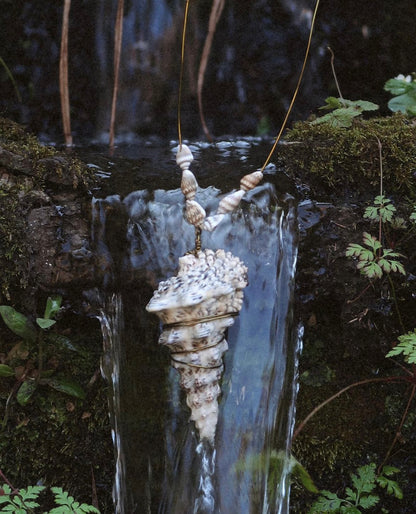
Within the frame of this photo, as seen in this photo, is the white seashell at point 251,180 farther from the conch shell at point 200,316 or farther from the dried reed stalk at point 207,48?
the dried reed stalk at point 207,48

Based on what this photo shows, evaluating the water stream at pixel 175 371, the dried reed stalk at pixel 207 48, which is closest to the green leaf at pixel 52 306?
the water stream at pixel 175 371

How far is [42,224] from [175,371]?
0.65 m

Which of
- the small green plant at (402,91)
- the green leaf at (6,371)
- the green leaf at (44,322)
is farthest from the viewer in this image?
the small green plant at (402,91)

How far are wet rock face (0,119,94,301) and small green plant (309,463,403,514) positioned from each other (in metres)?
1.16

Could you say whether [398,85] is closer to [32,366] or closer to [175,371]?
[175,371]

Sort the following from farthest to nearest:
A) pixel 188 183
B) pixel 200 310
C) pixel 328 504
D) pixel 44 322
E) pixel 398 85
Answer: pixel 398 85, pixel 328 504, pixel 44 322, pixel 188 183, pixel 200 310

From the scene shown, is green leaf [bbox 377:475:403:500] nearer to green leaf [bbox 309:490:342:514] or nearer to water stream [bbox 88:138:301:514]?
green leaf [bbox 309:490:342:514]

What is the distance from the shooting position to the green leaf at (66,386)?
2.02m

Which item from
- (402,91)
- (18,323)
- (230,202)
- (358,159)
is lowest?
(18,323)

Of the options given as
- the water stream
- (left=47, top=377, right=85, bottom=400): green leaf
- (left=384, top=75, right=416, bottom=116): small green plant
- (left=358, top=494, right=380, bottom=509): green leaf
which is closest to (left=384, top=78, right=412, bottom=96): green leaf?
(left=384, top=75, right=416, bottom=116): small green plant

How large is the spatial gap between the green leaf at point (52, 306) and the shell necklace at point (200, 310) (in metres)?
0.43

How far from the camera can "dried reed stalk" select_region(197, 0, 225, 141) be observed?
2.88 metres

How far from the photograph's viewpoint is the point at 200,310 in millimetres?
1559

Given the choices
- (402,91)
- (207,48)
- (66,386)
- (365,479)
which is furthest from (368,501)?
(207,48)
